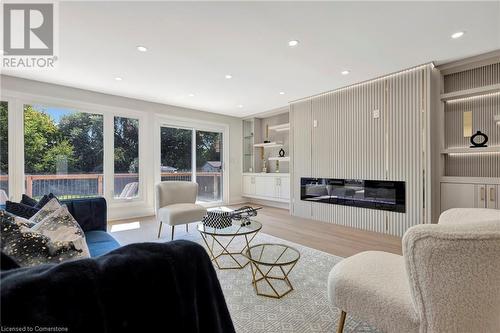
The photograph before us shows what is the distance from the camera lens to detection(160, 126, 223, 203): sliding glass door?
544cm

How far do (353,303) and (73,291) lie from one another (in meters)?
1.31

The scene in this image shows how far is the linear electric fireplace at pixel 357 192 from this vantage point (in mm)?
3674

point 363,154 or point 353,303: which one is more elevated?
point 363,154

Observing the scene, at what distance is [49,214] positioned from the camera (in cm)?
171

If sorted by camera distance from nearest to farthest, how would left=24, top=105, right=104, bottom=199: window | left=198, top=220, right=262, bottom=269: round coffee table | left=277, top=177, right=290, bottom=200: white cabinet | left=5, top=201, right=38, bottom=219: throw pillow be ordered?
left=5, top=201, right=38, bottom=219: throw pillow < left=198, top=220, right=262, bottom=269: round coffee table < left=24, top=105, right=104, bottom=199: window < left=277, top=177, right=290, bottom=200: white cabinet

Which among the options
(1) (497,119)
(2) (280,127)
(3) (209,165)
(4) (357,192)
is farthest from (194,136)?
(1) (497,119)

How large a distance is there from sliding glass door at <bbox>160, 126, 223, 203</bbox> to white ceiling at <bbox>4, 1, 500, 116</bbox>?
1739 millimetres

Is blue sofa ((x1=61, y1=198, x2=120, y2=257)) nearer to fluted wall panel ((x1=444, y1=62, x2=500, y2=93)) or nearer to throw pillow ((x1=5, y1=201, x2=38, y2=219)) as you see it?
throw pillow ((x1=5, y1=201, x2=38, y2=219))

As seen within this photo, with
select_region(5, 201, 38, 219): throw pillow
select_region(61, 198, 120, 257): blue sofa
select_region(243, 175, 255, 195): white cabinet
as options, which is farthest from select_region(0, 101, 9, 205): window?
select_region(243, 175, 255, 195): white cabinet

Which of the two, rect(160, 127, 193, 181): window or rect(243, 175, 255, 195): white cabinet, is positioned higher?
rect(160, 127, 193, 181): window

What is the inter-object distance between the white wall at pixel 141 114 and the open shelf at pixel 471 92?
462 cm

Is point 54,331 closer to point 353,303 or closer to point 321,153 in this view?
point 353,303

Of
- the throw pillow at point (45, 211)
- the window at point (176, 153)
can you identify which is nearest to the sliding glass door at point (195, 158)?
the window at point (176, 153)

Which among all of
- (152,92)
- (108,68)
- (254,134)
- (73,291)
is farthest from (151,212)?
(73,291)
